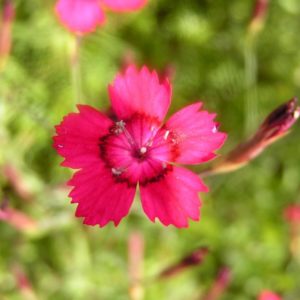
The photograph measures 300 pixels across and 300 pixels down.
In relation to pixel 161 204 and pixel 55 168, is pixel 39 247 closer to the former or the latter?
pixel 55 168

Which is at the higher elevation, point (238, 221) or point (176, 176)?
point (238, 221)

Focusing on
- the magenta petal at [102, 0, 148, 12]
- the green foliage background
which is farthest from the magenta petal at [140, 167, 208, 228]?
the magenta petal at [102, 0, 148, 12]

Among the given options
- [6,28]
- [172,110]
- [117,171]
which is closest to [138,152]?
[117,171]

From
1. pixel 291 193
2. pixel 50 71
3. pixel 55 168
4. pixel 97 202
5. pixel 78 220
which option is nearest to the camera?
pixel 97 202

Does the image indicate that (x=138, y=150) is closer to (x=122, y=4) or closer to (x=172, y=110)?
(x=122, y=4)

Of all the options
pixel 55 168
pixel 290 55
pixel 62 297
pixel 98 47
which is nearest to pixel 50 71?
pixel 98 47

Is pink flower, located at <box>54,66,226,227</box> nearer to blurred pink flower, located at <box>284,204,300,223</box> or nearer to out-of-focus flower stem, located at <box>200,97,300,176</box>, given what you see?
out-of-focus flower stem, located at <box>200,97,300,176</box>

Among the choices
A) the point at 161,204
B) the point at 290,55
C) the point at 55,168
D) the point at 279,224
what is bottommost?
the point at 161,204

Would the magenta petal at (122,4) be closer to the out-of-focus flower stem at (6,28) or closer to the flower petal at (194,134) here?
the out-of-focus flower stem at (6,28)
